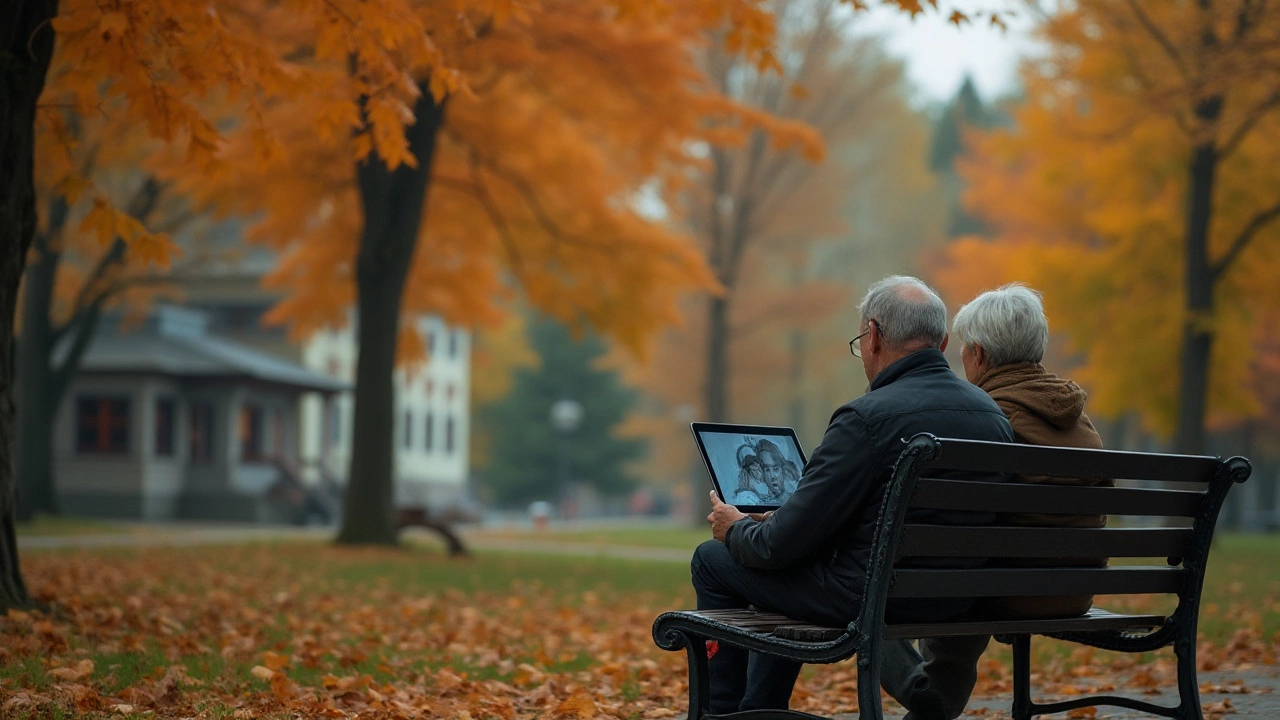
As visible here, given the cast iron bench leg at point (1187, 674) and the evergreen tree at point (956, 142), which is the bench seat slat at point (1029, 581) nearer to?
the cast iron bench leg at point (1187, 674)

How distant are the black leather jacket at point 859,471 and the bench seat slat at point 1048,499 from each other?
14 cm

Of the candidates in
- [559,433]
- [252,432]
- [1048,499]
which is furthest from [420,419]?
[1048,499]

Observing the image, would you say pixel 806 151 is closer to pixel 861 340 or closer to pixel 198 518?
pixel 861 340

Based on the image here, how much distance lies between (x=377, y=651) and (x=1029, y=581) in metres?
4.12

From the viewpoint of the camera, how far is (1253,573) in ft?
50.1

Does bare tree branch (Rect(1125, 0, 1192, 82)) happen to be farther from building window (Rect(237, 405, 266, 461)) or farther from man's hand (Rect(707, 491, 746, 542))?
building window (Rect(237, 405, 266, 461))

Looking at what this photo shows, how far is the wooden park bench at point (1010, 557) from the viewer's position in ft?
12.6

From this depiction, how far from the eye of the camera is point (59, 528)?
2275cm

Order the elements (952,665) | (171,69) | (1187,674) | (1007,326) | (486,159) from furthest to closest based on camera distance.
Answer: (486,159)
(171,69)
(952,665)
(1187,674)
(1007,326)

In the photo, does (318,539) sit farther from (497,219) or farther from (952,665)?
(952,665)

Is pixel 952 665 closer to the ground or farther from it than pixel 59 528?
farther from it

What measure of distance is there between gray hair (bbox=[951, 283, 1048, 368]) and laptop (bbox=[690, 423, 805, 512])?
679 mm

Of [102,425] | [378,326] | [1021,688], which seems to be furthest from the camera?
[102,425]

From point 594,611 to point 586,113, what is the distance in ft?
27.4
